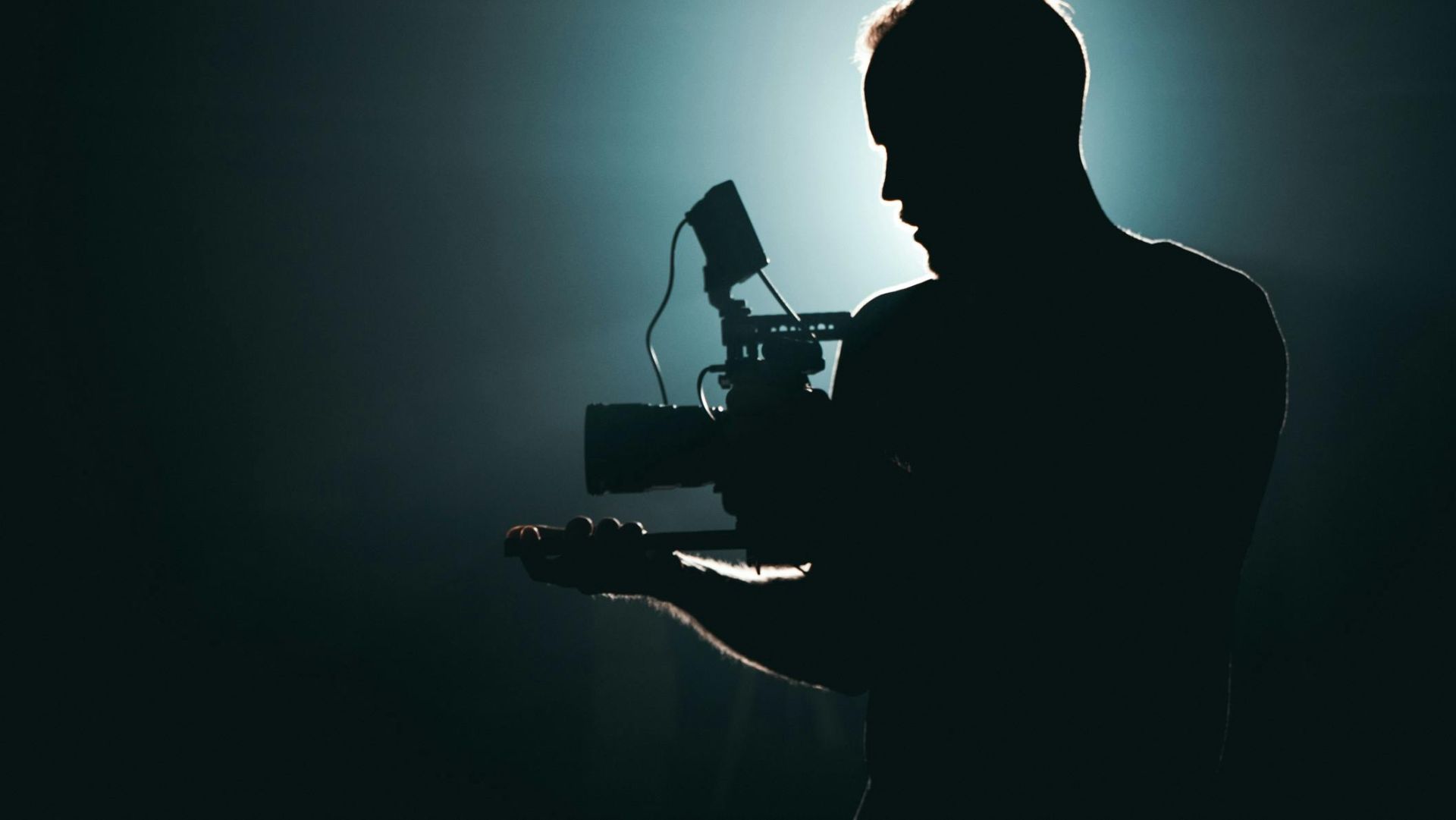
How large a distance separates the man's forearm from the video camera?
98mm

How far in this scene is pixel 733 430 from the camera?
1.43 feet

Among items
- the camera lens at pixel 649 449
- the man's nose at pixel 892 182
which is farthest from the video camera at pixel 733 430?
the man's nose at pixel 892 182

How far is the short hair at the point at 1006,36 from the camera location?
529 mm

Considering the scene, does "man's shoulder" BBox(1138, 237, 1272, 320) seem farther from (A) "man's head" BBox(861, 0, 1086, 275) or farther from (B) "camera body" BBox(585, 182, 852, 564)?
(B) "camera body" BBox(585, 182, 852, 564)

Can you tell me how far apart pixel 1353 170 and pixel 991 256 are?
2548 millimetres

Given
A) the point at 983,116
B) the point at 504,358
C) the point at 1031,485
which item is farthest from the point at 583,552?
the point at 504,358

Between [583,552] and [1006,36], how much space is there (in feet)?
1.62

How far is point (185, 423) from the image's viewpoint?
6.48 feet

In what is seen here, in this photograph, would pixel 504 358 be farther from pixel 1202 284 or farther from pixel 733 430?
pixel 1202 284

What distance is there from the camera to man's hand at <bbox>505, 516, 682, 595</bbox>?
49cm

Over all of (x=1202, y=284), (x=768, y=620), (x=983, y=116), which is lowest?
(x=768, y=620)

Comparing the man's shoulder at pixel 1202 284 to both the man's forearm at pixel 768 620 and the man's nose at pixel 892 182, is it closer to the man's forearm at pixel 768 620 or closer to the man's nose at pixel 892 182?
the man's nose at pixel 892 182

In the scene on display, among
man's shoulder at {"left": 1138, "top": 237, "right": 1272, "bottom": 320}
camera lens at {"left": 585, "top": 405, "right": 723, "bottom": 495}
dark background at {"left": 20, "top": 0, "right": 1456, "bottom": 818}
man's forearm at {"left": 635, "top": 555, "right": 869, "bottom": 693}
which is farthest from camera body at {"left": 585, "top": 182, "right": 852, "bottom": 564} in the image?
dark background at {"left": 20, "top": 0, "right": 1456, "bottom": 818}

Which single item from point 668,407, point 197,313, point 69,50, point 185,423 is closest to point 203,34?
point 69,50
